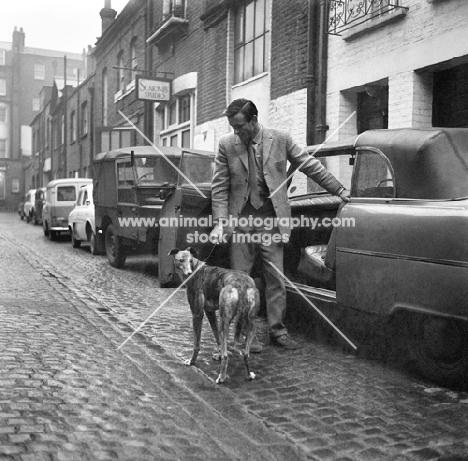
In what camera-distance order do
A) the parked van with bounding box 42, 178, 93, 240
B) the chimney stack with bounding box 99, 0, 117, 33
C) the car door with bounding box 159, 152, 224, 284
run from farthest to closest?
the chimney stack with bounding box 99, 0, 117, 33 → the parked van with bounding box 42, 178, 93, 240 → the car door with bounding box 159, 152, 224, 284

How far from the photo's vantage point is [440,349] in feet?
14.9

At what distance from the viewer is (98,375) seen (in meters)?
4.64

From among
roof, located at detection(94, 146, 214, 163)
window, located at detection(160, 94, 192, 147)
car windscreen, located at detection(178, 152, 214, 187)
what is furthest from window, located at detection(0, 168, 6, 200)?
car windscreen, located at detection(178, 152, 214, 187)

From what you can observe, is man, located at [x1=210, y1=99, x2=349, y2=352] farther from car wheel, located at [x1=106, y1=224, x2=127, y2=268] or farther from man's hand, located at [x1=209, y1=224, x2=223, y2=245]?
car wheel, located at [x1=106, y1=224, x2=127, y2=268]

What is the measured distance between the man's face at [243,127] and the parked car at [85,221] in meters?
9.09

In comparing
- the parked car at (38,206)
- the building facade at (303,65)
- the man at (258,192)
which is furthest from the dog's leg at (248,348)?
the parked car at (38,206)

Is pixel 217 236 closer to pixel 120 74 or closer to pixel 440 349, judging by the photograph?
pixel 440 349

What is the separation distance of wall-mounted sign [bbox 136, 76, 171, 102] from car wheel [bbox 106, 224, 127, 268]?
8.33 meters

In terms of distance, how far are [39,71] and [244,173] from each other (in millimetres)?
67799

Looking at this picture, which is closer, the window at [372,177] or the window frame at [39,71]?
the window at [372,177]

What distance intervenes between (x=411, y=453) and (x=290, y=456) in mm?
617

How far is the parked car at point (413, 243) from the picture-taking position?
161 inches

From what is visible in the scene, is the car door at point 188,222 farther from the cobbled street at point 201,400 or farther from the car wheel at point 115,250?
the car wheel at point 115,250

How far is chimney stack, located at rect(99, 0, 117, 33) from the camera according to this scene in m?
28.2
